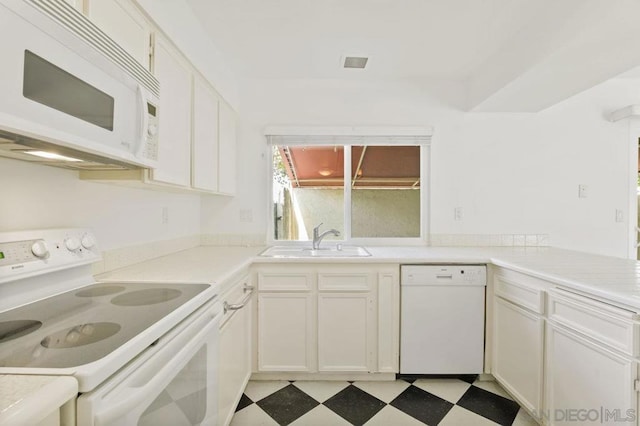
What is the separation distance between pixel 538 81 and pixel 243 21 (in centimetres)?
187

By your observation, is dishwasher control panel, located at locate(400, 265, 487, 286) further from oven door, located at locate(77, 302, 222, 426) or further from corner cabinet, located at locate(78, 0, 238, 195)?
corner cabinet, located at locate(78, 0, 238, 195)

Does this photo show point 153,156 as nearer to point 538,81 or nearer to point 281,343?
point 281,343

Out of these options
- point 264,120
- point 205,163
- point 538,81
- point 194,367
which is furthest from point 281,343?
point 538,81

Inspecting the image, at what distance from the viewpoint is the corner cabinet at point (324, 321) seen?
1.93 m

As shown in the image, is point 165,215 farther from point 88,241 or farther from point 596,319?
point 596,319

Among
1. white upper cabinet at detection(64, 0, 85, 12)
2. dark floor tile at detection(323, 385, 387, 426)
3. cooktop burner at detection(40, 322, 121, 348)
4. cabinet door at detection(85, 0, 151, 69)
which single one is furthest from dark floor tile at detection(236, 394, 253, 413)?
white upper cabinet at detection(64, 0, 85, 12)

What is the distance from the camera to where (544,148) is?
2479mm

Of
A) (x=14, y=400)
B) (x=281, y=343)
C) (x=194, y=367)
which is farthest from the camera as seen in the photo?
(x=281, y=343)

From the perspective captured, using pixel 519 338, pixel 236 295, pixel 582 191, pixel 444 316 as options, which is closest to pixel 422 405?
pixel 444 316

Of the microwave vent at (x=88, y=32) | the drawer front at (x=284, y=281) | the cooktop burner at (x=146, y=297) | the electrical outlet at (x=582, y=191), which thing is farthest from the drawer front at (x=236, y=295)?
the electrical outlet at (x=582, y=191)

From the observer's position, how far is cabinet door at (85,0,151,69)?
98 cm

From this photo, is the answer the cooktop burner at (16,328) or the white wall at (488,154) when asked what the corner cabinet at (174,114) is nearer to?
the white wall at (488,154)

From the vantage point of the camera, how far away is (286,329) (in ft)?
6.35

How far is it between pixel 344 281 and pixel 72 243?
1.42 m
